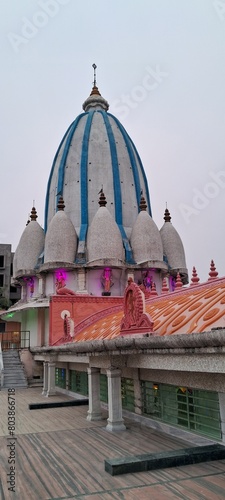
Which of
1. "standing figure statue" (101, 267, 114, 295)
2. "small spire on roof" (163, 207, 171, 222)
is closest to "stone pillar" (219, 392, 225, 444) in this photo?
"standing figure statue" (101, 267, 114, 295)

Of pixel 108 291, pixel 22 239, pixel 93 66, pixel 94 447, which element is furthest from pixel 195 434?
pixel 93 66

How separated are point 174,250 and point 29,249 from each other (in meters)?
12.5

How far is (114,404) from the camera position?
11.2 meters

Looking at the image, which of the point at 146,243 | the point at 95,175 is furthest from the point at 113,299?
the point at 95,175

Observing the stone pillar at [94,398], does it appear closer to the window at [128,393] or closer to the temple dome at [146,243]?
the window at [128,393]

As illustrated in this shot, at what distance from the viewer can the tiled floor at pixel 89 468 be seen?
6312 millimetres

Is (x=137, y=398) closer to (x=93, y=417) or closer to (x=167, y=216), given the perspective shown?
(x=93, y=417)

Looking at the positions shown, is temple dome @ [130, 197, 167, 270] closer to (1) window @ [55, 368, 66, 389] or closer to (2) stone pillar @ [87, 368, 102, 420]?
(1) window @ [55, 368, 66, 389]

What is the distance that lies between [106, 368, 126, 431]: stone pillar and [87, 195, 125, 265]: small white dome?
18.0 meters

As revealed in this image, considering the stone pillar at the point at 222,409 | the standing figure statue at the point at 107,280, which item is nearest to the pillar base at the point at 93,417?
the stone pillar at the point at 222,409

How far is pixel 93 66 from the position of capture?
45250mm

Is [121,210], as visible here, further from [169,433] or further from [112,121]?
[169,433]

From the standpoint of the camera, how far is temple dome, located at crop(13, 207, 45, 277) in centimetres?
3366

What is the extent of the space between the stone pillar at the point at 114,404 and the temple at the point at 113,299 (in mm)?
28
